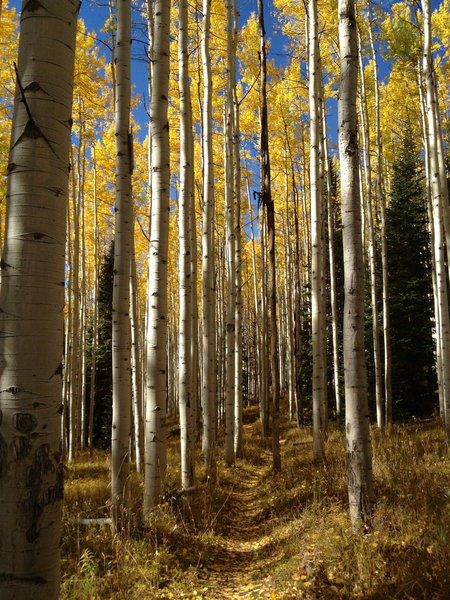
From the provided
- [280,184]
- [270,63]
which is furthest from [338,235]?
[270,63]

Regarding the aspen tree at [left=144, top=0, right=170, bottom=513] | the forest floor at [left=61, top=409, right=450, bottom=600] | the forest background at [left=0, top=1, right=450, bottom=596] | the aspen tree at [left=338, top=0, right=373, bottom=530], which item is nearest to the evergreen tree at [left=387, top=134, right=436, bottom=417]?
the forest background at [left=0, top=1, right=450, bottom=596]

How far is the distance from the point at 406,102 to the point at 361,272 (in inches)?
553

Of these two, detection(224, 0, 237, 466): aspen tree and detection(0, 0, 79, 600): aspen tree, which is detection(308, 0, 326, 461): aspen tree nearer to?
detection(224, 0, 237, 466): aspen tree

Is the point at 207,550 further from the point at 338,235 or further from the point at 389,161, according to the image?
the point at 389,161

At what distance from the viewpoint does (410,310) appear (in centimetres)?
1276

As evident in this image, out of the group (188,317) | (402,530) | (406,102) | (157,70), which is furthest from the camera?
(406,102)

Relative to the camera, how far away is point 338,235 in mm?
16516

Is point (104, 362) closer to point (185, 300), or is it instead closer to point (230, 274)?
point (230, 274)

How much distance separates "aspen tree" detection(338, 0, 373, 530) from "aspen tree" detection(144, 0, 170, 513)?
188 cm

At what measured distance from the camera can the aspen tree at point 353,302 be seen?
12.3ft

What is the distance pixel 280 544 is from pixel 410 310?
10.2 metres

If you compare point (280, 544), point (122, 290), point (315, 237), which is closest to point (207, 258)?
point (315, 237)

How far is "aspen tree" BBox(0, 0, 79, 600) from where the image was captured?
1.44 metres

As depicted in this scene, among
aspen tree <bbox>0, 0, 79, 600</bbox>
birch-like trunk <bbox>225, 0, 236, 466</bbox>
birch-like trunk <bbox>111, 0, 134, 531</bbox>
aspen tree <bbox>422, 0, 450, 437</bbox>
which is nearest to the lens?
aspen tree <bbox>0, 0, 79, 600</bbox>
